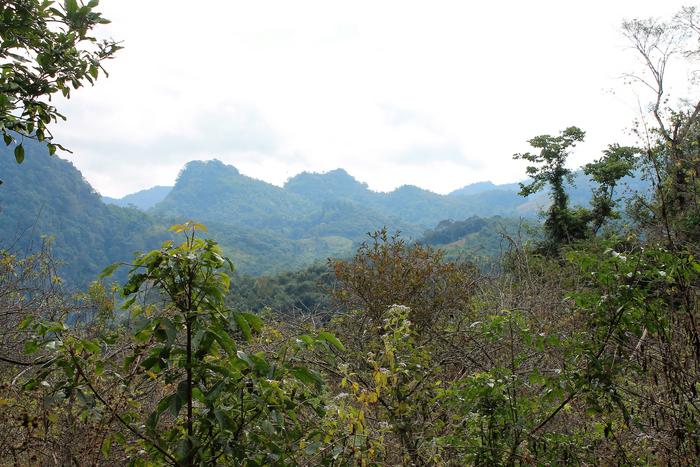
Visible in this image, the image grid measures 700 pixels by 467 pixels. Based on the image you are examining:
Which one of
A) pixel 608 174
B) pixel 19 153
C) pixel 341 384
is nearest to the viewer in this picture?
pixel 341 384

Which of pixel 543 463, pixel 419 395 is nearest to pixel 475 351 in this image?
pixel 419 395

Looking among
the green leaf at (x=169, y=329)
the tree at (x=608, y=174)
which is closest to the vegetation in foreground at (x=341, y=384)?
the green leaf at (x=169, y=329)

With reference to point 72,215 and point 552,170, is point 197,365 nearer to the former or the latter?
point 552,170

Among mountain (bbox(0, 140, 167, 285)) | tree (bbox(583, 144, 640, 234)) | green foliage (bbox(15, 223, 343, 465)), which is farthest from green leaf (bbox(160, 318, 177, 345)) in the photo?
mountain (bbox(0, 140, 167, 285))

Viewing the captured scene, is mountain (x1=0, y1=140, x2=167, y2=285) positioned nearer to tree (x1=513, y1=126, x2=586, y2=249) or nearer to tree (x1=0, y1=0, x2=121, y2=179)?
tree (x1=513, y1=126, x2=586, y2=249)

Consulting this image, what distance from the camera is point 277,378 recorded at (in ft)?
6.16

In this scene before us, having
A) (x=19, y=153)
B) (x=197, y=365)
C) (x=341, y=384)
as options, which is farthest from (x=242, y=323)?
(x=19, y=153)

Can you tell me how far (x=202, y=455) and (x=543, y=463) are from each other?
68.1 inches

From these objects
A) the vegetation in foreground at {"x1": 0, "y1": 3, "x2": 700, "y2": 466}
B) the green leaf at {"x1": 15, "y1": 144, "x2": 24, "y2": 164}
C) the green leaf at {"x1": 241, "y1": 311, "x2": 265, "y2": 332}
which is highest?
the green leaf at {"x1": 15, "y1": 144, "x2": 24, "y2": 164}

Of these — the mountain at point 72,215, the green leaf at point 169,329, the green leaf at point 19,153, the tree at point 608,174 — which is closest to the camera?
the green leaf at point 169,329

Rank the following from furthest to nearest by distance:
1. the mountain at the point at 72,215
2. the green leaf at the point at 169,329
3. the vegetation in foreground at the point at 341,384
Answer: the mountain at the point at 72,215
the vegetation in foreground at the point at 341,384
the green leaf at the point at 169,329

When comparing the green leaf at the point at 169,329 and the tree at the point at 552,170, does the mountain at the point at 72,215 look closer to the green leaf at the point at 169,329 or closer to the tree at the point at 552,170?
the tree at the point at 552,170

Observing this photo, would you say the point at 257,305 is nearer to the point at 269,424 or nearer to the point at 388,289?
the point at 388,289

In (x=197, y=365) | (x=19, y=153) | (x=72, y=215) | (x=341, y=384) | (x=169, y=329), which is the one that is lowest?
Result: (x=341, y=384)
